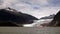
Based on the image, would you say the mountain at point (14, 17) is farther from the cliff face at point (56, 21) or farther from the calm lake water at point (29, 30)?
the cliff face at point (56, 21)

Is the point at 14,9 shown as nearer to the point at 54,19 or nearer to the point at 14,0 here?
the point at 14,0

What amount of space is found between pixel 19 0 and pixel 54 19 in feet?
2.01

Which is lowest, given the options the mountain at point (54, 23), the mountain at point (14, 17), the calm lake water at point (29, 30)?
the calm lake water at point (29, 30)

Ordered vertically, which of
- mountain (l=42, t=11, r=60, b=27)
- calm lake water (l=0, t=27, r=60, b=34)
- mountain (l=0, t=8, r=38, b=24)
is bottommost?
calm lake water (l=0, t=27, r=60, b=34)

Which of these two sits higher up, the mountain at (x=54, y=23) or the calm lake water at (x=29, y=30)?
the mountain at (x=54, y=23)

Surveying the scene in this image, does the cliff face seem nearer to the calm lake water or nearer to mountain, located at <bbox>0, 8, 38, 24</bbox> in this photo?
the calm lake water

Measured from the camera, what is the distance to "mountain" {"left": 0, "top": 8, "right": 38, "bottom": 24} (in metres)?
2.00

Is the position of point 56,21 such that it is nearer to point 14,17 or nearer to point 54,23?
point 54,23

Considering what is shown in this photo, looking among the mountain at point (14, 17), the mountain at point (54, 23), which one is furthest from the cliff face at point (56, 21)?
the mountain at point (14, 17)

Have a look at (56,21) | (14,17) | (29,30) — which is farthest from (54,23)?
(14,17)

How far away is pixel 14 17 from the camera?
79.1 inches

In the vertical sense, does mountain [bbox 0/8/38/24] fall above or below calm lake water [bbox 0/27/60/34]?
above

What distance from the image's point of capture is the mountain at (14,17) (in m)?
2.00

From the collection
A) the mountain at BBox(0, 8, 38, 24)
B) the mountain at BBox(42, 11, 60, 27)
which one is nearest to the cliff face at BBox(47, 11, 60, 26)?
the mountain at BBox(42, 11, 60, 27)
